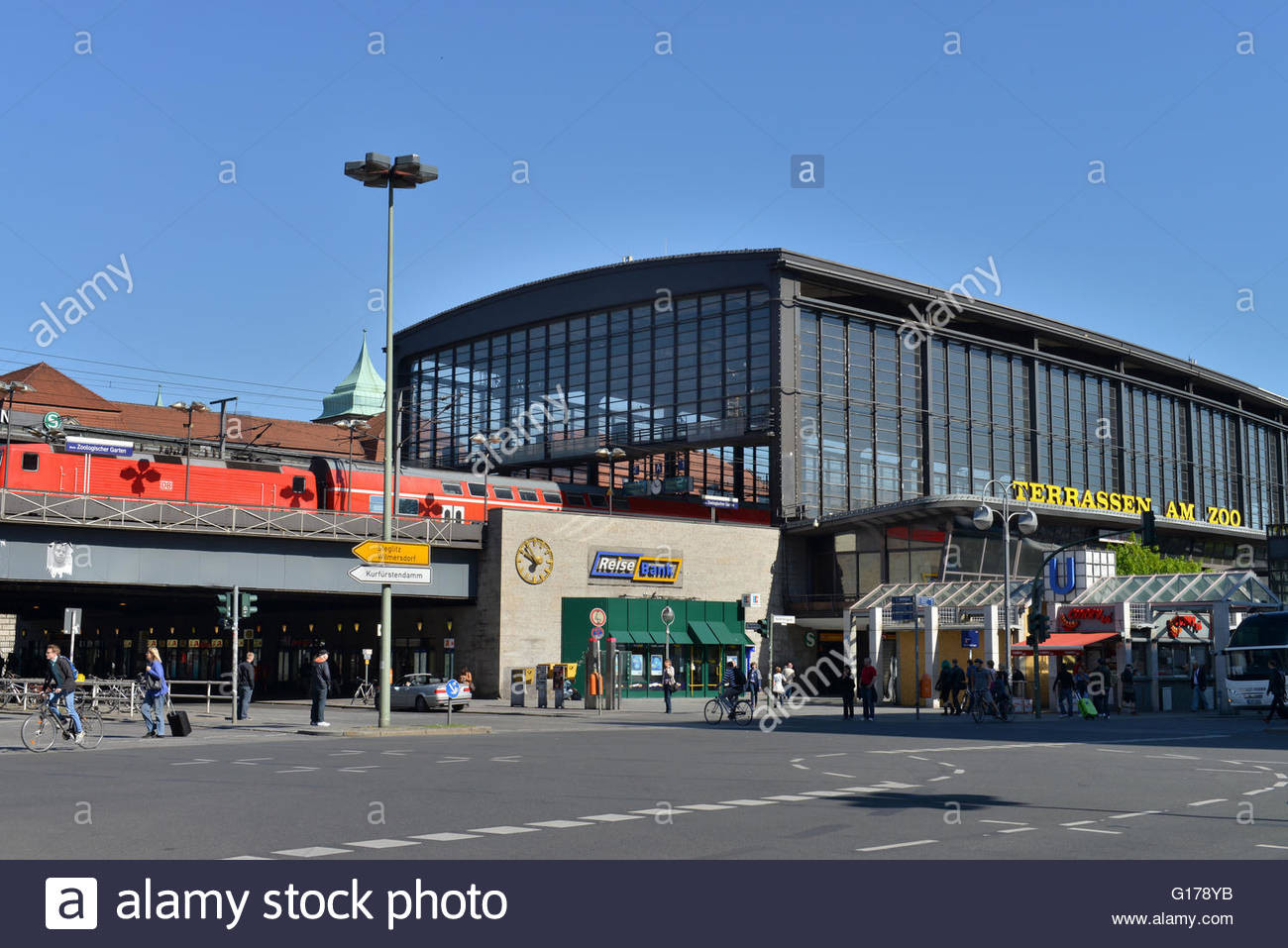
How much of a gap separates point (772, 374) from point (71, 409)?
216 ft

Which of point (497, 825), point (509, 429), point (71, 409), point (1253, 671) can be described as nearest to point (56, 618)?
point (71, 409)

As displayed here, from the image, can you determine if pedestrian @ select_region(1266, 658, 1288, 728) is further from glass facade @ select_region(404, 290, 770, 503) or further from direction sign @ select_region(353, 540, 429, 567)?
glass facade @ select_region(404, 290, 770, 503)

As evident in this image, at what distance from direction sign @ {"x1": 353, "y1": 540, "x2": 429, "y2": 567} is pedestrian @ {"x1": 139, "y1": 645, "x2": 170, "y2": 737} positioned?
4838 millimetres

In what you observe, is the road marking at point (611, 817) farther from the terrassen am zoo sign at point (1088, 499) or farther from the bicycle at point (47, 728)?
the terrassen am zoo sign at point (1088, 499)

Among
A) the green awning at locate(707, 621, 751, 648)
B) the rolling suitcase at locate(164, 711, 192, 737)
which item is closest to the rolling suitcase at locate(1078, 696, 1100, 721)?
the green awning at locate(707, 621, 751, 648)

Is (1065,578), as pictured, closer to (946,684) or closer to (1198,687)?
(1198,687)

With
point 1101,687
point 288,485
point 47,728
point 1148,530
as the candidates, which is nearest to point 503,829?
point 47,728

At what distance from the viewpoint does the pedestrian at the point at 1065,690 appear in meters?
42.8

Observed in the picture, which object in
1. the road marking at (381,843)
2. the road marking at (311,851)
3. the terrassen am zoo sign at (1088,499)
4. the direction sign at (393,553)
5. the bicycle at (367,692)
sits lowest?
the bicycle at (367,692)

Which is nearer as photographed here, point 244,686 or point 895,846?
point 895,846

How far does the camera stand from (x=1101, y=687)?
4438 cm

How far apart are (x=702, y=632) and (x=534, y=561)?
940cm

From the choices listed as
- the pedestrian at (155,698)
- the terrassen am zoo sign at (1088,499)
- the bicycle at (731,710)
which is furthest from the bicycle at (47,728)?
the terrassen am zoo sign at (1088,499)

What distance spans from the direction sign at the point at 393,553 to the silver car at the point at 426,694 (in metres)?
15.4
